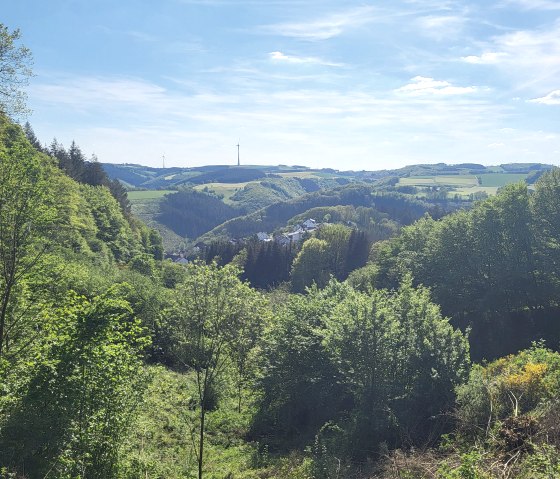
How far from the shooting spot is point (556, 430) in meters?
11.7

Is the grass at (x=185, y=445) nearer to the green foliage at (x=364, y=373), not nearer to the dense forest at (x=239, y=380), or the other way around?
the dense forest at (x=239, y=380)

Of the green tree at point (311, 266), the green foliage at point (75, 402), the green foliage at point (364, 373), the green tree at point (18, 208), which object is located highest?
the green tree at point (18, 208)

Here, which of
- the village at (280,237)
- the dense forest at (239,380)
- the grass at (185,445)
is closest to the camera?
the dense forest at (239,380)

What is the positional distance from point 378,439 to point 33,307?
1407 cm

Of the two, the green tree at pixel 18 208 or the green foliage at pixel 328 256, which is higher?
the green tree at pixel 18 208

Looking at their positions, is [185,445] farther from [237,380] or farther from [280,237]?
[280,237]

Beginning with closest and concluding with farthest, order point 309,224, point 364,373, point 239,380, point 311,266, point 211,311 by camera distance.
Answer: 1. point 211,311
2. point 364,373
3. point 239,380
4. point 311,266
5. point 309,224

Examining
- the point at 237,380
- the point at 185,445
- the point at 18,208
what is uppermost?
the point at 18,208

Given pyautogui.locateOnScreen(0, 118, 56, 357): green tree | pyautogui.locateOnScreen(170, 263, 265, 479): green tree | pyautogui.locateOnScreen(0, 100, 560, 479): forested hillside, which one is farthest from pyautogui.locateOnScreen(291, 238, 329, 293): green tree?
pyautogui.locateOnScreen(0, 118, 56, 357): green tree

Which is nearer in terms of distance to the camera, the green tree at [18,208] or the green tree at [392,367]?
the green tree at [18,208]

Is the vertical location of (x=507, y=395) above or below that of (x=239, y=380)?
above

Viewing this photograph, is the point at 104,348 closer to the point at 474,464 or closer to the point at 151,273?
the point at 474,464

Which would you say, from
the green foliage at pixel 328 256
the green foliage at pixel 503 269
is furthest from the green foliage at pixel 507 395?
the green foliage at pixel 328 256


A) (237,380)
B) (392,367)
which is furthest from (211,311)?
(237,380)
